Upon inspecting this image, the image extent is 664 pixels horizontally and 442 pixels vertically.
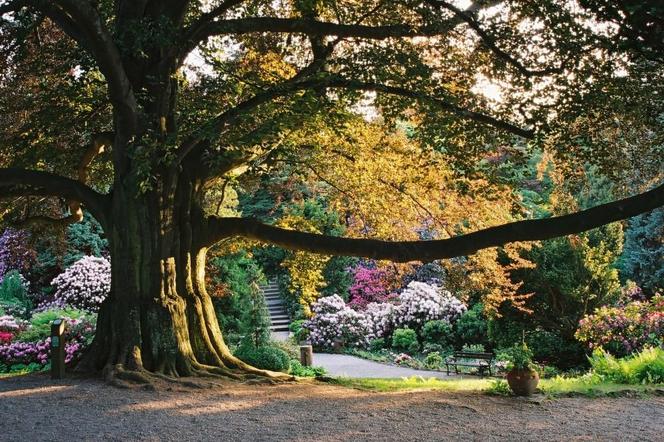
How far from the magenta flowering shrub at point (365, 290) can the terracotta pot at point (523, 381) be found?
11079 millimetres

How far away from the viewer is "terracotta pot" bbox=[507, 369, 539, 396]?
25.8ft

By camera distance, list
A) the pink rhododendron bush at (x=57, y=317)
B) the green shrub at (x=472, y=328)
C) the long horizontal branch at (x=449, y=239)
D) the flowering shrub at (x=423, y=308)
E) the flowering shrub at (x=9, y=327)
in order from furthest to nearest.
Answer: the flowering shrub at (x=423, y=308), the green shrub at (x=472, y=328), the flowering shrub at (x=9, y=327), the pink rhododendron bush at (x=57, y=317), the long horizontal branch at (x=449, y=239)

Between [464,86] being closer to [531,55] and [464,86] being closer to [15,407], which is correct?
[531,55]

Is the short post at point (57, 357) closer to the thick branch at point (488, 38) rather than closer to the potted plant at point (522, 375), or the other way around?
the potted plant at point (522, 375)

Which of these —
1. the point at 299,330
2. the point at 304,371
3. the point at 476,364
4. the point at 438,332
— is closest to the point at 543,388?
the point at 304,371

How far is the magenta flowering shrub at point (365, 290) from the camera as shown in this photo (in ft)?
63.9

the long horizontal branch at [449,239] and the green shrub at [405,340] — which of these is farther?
the green shrub at [405,340]

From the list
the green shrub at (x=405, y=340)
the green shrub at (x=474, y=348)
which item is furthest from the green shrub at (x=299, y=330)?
the green shrub at (x=474, y=348)

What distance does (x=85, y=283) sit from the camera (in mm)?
15961

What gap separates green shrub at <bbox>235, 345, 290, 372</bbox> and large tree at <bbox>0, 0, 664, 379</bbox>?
1.18 metres

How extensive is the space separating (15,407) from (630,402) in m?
6.89

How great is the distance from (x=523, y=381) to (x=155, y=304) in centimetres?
Answer: 454

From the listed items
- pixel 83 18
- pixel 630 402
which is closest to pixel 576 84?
pixel 630 402

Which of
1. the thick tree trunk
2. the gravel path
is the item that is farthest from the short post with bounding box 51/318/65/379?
the gravel path
